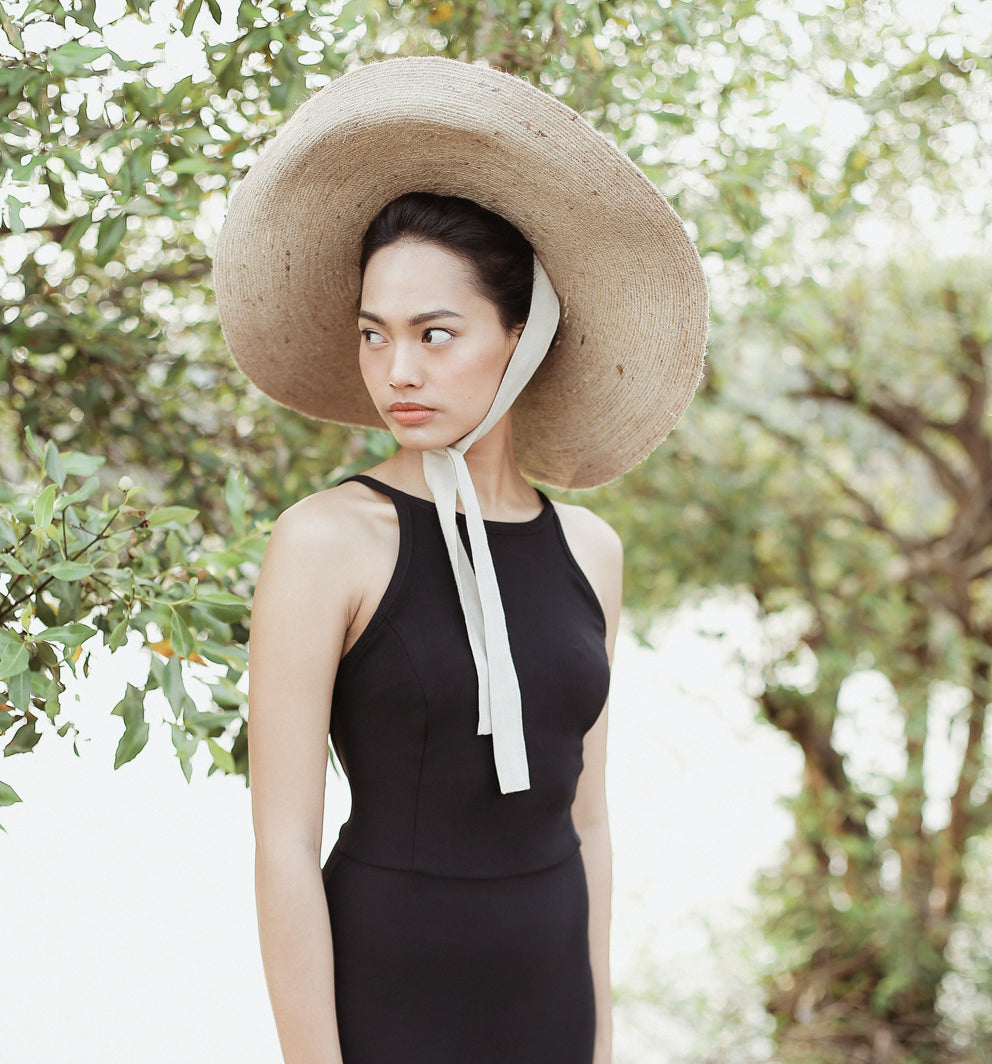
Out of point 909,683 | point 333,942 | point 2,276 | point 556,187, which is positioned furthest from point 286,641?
point 909,683

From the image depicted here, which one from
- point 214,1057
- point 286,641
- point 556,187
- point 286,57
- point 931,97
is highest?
point 931,97

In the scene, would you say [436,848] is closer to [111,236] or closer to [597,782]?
[597,782]

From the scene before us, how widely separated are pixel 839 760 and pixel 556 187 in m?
3.40

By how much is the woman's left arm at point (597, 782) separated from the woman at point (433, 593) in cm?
11

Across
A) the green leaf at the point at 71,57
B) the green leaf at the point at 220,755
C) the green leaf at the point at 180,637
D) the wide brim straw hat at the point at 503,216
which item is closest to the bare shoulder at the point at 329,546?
the green leaf at the point at 180,637

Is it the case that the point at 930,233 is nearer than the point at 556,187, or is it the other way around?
the point at 556,187

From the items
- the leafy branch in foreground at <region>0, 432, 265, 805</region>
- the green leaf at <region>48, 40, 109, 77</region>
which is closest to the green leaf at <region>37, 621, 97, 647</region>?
the leafy branch in foreground at <region>0, 432, 265, 805</region>

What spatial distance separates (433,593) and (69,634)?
424 mm

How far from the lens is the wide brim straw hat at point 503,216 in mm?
1269

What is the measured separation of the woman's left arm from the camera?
1604mm

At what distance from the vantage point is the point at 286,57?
60.5 inches

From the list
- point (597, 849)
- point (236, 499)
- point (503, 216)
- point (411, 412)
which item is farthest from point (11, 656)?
point (597, 849)

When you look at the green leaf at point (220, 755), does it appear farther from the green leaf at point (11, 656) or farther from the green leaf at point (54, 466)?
the green leaf at point (54, 466)

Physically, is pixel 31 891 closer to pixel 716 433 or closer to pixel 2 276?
pixel 2 276
